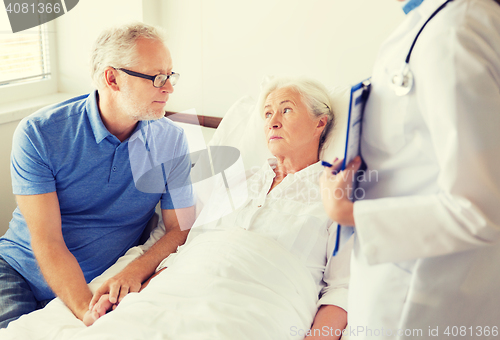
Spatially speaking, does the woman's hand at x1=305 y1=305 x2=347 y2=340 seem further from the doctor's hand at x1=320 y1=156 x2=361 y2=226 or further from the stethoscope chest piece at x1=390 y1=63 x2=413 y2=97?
the stethoscope chest piece at x1=390 y1=63 x2=413 y2=97

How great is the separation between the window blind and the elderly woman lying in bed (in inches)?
59.3

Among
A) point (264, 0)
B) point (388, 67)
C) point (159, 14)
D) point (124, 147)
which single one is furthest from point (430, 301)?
point (159, 14)

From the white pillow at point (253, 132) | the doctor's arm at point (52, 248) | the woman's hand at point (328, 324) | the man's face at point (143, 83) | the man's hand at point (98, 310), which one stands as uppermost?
the man's face at point (143, 83)

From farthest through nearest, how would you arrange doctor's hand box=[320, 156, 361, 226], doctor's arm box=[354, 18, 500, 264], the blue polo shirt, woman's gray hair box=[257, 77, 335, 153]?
woman's gray hair box=[257, 77, 335, 153] < the blue polo shirt < doctor's hand box=[320, 156, 361, 226] < doctor's arm box=[354, 18, 500, 264]

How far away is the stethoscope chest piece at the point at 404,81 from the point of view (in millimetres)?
678

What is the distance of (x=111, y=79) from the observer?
1.50 m

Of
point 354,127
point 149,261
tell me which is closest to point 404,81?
point 354,127

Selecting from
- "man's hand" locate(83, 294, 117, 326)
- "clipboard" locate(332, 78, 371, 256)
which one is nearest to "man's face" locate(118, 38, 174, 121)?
"man's hand" locate(83, 294, 117, 326)

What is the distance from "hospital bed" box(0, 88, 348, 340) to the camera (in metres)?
1.00

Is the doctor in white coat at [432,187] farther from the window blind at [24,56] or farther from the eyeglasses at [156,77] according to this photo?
the window blind at [24,56]

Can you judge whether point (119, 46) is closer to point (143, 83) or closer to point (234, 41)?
point (143, 83)


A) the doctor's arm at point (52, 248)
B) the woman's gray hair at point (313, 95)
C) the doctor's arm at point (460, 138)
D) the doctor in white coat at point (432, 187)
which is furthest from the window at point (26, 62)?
the doctor's arm at point (460, 138)

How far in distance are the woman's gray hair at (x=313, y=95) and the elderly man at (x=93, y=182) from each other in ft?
1.35

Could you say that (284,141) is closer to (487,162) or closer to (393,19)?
(393,19)
